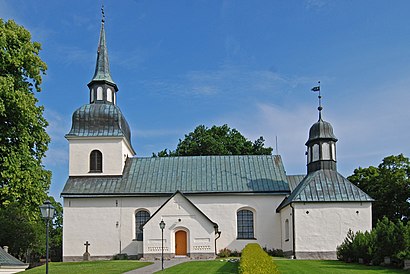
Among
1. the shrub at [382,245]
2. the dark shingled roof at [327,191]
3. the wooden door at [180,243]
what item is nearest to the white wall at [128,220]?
the dark shingled roof at [327,191]

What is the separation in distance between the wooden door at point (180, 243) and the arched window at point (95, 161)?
310 inches

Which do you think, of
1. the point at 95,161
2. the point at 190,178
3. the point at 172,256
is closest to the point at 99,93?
the point at 95,161

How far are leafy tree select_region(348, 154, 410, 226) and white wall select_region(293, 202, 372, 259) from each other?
8.91m

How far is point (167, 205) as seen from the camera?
113 ft

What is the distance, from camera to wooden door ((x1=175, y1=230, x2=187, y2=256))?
34688 mm

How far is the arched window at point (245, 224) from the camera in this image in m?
36.7

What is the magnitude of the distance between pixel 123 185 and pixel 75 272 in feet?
45.2

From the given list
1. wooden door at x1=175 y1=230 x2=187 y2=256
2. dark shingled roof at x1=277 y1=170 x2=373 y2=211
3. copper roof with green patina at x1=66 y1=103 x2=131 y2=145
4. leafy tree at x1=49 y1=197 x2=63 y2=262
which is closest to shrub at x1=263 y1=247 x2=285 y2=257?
dark shingled roof at x1=277 y1=170 x2=373 y2=211

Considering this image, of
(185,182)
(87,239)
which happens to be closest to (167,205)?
(185,182)

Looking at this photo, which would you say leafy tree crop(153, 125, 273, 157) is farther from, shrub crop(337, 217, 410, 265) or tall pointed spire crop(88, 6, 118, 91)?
shrub crop(337, 217, 410, 265)

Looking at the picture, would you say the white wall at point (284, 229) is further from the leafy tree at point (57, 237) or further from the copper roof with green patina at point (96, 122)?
the leafy tree at point (57, 237)

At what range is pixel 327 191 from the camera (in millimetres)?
33500

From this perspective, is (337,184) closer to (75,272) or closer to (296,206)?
(296,206)

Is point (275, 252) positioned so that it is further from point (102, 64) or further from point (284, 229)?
point (102, 64)
